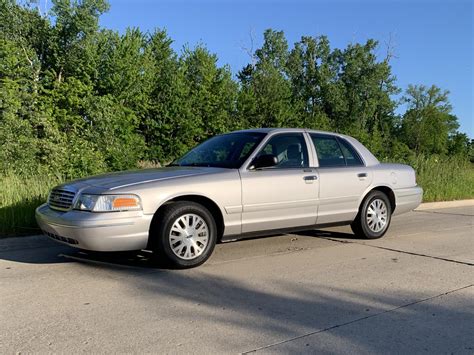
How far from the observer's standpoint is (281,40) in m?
57.3

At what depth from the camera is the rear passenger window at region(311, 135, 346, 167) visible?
678cm

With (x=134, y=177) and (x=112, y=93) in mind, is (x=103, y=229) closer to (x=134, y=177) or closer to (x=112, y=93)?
(x=134, y=177)

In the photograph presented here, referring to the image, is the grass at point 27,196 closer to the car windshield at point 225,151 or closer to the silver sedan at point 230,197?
the silver sedan at point 230,197

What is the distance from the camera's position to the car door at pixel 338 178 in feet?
21.7

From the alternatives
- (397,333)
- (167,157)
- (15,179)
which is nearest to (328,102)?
(167,157)

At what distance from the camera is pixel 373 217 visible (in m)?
7.30

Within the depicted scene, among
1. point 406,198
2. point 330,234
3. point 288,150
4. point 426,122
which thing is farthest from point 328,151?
point 426,122

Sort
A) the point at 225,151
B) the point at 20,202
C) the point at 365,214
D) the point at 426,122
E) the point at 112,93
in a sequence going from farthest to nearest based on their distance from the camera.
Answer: the point at 426,122 < the point at 112,93 < the point at 20,202 < the point at 365,214 < the point at 225,151

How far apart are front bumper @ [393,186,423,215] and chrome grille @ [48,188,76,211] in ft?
16.0

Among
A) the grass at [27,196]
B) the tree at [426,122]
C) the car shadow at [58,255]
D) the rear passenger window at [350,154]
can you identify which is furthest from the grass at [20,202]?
the tree at [426,122]

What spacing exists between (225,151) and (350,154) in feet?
6.84

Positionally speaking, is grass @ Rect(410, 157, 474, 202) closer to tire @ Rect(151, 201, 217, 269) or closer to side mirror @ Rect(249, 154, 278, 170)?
side mirror @ Rect(249, 154, 278, 170)

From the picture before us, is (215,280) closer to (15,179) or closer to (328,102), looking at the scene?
(15,179)

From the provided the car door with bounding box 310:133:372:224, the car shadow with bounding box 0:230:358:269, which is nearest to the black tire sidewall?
the car door with bounding box 310:133:372:224
